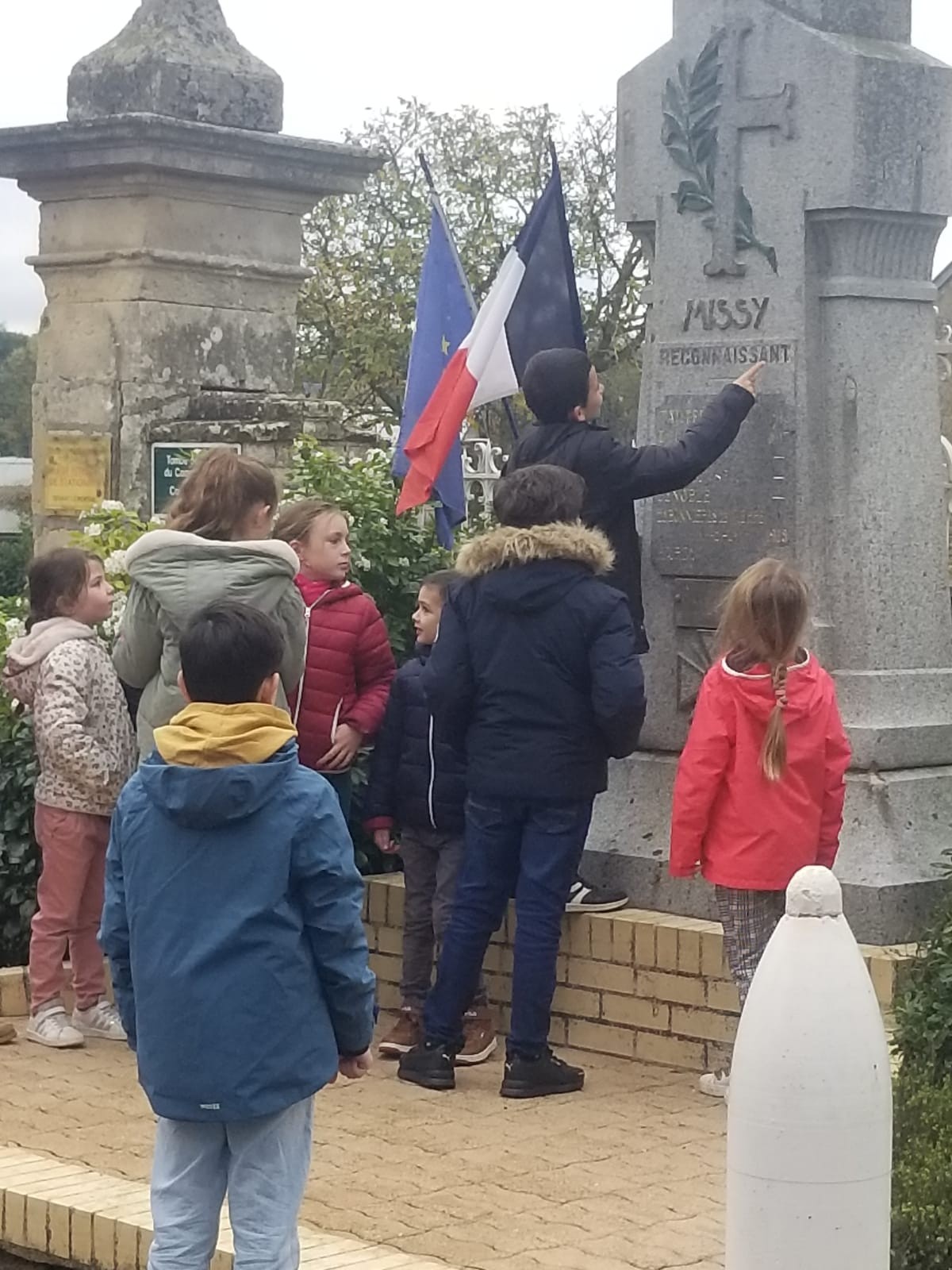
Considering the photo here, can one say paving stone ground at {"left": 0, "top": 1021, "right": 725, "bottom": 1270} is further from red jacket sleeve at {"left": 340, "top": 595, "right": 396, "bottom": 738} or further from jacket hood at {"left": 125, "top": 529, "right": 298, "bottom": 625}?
jacket hood at {"left": 125, "top": 529, "right": 298, "bottom": 625}

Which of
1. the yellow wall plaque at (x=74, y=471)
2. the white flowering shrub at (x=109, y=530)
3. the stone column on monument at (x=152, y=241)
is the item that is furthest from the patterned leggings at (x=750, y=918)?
the yellow wall plaque at (x=74, y=471)

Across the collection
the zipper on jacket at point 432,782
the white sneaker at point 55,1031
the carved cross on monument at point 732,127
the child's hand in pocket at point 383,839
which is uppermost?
the carved cross on monument at point 732,127

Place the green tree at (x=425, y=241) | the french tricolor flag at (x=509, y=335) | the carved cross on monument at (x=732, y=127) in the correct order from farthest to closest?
1. the green tree at (x=425, y=241)
2. the french tricolor flag at (x=509, y=335)
3. the carved cross on monument at (x=732, y=127)

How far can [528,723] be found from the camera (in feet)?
21.8

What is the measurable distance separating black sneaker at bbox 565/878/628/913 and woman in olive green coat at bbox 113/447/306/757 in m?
1.12

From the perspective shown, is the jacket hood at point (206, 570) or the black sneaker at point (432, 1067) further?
the black sneaker at point (432, 1067)

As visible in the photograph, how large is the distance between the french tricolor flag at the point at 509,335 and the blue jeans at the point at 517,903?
156 centimetres

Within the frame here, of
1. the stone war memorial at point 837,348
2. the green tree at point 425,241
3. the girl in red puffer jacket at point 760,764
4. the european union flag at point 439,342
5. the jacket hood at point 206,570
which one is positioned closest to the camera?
the girl in red puffer jacket at point 760,764

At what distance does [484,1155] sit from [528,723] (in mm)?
1194

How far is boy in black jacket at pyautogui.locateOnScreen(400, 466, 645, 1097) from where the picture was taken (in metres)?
6.64

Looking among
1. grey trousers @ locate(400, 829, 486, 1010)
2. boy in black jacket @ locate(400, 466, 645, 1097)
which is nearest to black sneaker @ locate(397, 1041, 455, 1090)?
boy in black jacket @ locate(400, 466, 645, 1097)

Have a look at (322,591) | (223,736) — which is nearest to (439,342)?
(322,591)

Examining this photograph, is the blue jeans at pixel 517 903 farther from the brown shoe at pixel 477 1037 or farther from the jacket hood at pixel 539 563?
the jacket hood at pixel 539 563

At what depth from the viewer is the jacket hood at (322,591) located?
7.29m
